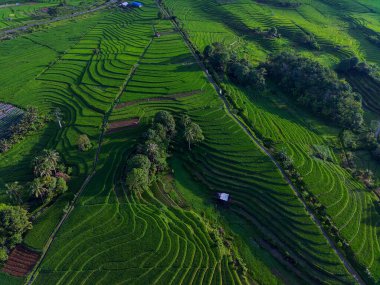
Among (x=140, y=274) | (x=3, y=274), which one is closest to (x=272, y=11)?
(x=140, y=274)

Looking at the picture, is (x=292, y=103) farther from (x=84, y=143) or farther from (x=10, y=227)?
(x=10, y=227)

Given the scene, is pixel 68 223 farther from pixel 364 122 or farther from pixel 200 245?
pixel 364 122

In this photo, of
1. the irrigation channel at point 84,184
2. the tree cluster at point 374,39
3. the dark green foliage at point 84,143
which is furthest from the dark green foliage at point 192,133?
the tree cluster at point 374,39

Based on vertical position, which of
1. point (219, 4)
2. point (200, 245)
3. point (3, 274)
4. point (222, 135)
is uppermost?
point (219, 4)

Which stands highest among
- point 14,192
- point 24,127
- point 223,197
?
point 223,197

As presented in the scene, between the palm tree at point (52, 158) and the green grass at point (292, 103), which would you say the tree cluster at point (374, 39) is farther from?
the palm tree at point (52, 158)

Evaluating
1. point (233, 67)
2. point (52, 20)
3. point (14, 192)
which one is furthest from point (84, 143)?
point (52, 20)

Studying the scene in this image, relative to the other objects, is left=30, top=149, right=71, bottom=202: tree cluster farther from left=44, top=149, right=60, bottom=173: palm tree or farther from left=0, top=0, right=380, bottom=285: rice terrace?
left=0, top=0, right=380, bottom=285: rice terrace
